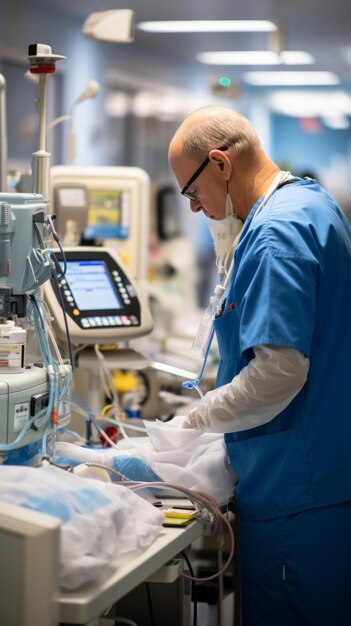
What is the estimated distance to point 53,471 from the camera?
1870mm

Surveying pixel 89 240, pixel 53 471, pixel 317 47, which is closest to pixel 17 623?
pixel 53 471

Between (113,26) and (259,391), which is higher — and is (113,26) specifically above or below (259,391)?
above

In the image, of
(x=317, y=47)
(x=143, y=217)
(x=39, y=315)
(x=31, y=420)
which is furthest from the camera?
(x=317, y=47)

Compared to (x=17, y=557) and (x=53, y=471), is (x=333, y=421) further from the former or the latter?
(x=17, y=557)

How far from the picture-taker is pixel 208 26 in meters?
7.65

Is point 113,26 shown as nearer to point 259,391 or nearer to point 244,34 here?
point 259,391

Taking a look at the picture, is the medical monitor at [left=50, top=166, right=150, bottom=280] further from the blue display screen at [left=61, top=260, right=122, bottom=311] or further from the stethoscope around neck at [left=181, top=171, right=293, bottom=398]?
the stethoscope around neck at [left=181, top=171, right=293, bottom=398]

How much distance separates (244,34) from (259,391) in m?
6.46

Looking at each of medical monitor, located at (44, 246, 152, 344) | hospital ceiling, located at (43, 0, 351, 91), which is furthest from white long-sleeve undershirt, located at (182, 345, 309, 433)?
hospital ceiling, located at (43, 0, 351, 91)

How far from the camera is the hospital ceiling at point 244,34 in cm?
679

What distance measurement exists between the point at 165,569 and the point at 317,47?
7.57 metres

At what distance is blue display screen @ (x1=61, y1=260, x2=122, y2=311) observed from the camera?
111 inches

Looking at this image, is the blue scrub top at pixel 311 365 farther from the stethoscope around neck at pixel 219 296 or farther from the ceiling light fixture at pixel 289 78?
the ceiling light fixture at pixel 289 78

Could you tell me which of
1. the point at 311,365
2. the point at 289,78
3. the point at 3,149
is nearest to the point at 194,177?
the point at 311,365
